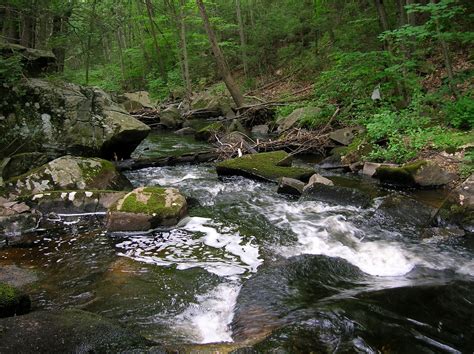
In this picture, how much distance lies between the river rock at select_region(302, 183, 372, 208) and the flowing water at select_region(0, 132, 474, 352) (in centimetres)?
22

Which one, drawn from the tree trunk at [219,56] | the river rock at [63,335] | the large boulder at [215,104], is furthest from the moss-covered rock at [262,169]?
the large boulder at [215,104]

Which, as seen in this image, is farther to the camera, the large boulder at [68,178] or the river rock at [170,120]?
the river rock at [170,120]

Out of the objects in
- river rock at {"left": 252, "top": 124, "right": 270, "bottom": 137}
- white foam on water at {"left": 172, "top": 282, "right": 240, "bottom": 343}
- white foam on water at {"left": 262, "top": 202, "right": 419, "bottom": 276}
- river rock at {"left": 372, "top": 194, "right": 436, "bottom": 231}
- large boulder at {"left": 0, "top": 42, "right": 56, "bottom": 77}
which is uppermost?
large boulder at {"left": 0, "top": 42, "right": 56, "bottom": 77}

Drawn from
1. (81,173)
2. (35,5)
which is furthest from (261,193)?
(35,5)

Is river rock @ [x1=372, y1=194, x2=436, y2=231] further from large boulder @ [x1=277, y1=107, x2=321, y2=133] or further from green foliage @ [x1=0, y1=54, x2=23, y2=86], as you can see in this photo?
green foliage @ [x1=0, y1=54, x2=23, y2=86]

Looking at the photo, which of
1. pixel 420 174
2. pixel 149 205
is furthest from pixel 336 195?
pixel 149 205

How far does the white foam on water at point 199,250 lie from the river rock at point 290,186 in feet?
7.10

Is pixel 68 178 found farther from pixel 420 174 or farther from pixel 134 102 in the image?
pixel 134 102

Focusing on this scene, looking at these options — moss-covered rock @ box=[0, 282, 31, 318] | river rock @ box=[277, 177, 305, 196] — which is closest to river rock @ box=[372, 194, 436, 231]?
river rock @ box=[277, 177, 305, 196]

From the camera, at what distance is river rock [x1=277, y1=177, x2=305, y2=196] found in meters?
8.27

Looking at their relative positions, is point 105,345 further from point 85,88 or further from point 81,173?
point 85,88

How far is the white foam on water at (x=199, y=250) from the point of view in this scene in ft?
17.5

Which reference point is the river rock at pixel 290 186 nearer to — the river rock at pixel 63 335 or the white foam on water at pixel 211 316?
the white foam on water at pixel 211 316

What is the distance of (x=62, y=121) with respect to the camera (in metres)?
9.53
